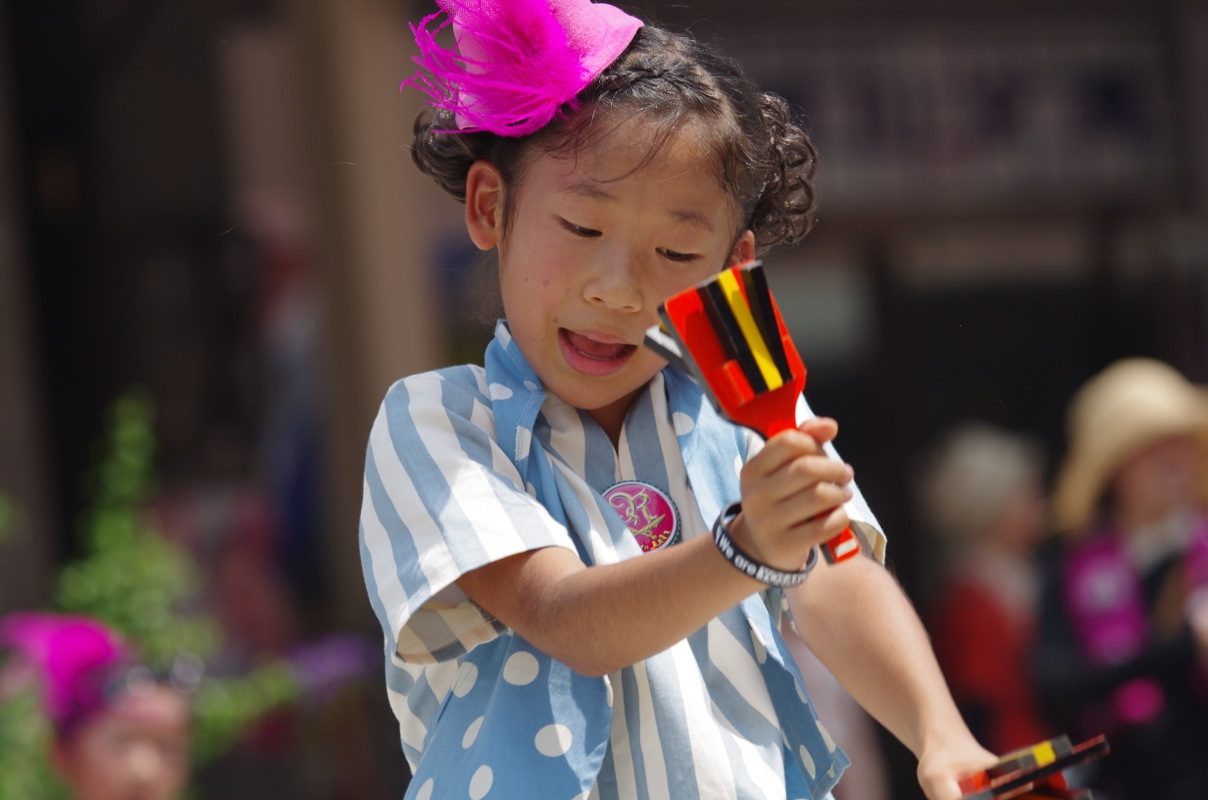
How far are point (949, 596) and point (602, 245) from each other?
4.08 metres

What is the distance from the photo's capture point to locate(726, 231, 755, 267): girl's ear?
1.64 m

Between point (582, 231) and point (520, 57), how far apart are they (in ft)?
0.57

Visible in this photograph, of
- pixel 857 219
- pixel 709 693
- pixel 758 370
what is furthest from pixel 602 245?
pixel 857 219

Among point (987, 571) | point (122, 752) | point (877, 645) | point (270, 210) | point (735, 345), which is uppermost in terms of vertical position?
point (270, 210)

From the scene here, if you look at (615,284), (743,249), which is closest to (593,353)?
(615,284)

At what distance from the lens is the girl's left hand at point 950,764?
145 cm

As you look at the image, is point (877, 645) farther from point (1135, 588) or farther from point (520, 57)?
point (1135, 588)

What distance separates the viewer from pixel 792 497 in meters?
1.24

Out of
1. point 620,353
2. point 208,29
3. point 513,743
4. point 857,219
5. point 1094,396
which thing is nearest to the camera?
point 513,743

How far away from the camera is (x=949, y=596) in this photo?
5.38 meters

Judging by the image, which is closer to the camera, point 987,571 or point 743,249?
point 743,249

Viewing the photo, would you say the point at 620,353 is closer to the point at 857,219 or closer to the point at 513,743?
the point at 513,743

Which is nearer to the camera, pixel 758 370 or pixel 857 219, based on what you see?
pixel 758 370

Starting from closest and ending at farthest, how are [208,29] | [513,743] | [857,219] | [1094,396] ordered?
[513,743] → [1094,396] → [208,29] → [857,219]
